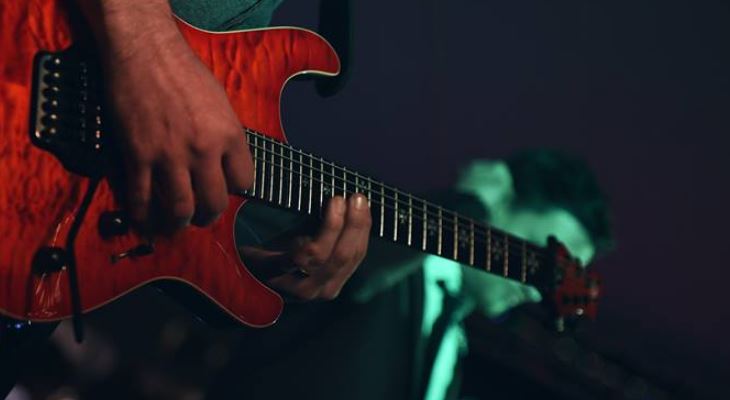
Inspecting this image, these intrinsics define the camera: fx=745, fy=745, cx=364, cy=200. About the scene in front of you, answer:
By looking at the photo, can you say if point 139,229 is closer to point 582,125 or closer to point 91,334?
point 91,334

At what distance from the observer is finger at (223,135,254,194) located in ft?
2.67

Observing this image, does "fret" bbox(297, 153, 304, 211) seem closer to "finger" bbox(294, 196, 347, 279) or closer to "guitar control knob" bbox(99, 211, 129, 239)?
"finger" bbox(294, 196, 347, 279)

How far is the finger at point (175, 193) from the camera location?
779 mm

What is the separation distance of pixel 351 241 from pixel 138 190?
475mm

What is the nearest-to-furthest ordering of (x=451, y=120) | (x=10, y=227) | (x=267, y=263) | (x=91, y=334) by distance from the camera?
1. (x=10, y=227)
2. (x=267, y=263)
3. (x=91, y=334)
4. (x=451, y=120)

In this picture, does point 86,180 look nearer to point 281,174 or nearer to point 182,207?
point 182,207

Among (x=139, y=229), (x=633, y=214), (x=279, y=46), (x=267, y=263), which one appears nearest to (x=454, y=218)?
(x=267, y=263)

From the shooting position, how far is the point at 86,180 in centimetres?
80

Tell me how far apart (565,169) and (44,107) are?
6.70ft

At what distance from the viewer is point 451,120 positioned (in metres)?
2.23

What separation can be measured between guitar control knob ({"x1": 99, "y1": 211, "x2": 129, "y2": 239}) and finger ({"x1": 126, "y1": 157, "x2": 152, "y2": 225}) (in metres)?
0.01

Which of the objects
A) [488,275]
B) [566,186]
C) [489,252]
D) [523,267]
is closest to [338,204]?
[489,252]

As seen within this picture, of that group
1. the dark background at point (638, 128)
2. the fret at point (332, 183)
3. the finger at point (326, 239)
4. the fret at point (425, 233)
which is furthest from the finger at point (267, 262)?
the dark background at point (638, 128)

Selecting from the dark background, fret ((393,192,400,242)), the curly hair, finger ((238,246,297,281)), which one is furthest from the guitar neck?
the curly hair
